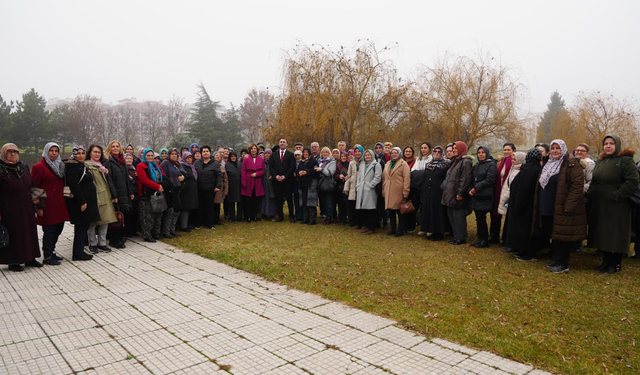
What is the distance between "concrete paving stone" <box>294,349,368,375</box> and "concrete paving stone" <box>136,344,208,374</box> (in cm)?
90

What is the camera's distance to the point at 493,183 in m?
7.80

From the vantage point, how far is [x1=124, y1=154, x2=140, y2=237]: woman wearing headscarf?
27.3 ft

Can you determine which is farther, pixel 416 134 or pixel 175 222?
pixel 416 134

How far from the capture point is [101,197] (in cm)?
747

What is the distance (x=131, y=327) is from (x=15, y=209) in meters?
3.44

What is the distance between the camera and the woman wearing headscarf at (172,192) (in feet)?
29.2

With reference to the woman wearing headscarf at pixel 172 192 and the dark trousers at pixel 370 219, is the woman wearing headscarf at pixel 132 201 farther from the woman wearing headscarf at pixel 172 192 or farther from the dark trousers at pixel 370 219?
the dark trousers at pixel 370 219

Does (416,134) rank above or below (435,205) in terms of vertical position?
above

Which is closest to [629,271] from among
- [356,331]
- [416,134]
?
[356,331]

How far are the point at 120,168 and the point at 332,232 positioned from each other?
15.8ft

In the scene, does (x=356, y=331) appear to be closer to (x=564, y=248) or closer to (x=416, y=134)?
(x=564, y=248)

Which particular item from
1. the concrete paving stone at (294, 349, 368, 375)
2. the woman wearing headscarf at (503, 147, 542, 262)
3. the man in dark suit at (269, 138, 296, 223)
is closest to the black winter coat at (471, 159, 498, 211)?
the woman wearing headscarf at (503, 147, 542, 262)

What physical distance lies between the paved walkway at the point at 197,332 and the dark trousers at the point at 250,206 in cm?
517

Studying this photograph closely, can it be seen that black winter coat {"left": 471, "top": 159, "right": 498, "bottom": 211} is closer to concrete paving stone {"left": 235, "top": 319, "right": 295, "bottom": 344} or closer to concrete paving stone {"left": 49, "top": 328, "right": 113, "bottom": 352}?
concrete paving stone {"left": 235, "top": 319, "right": 295, "bottom": 344}
